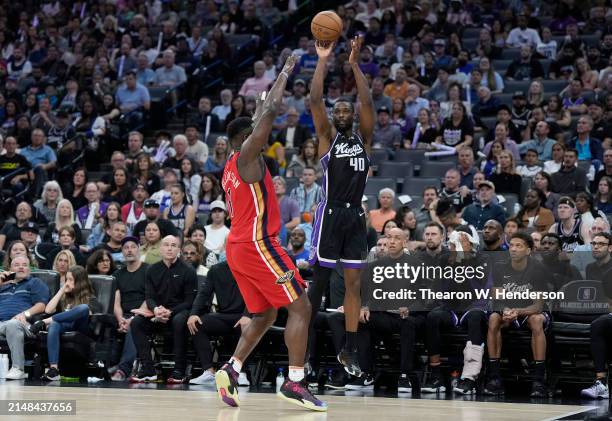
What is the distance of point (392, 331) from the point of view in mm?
10352

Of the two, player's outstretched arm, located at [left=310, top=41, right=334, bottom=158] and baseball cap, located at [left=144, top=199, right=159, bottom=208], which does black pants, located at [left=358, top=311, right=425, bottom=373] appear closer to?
player's outstretched arm, located at [left=310, top=41, right=334, bottom=158]

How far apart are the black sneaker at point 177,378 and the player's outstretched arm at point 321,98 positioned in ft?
10.2

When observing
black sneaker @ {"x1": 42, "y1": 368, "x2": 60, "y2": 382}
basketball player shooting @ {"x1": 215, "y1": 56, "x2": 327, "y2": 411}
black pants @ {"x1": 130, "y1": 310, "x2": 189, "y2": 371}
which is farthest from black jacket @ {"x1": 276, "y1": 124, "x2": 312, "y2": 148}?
basketball player shooting @ {"x1": 215, "y1": 56, "x2": 327, "y2": 411}

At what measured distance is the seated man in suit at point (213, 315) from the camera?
1070 centimetres

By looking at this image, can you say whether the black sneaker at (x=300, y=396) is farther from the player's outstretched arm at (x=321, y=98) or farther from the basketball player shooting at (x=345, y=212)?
the player's outstretched arm at (x=321, y=98)

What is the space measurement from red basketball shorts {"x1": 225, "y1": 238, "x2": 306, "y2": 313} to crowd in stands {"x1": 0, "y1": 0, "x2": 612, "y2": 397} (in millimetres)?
1574

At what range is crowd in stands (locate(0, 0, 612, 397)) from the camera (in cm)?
1120

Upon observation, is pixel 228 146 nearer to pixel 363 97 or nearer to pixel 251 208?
pixel 363 97

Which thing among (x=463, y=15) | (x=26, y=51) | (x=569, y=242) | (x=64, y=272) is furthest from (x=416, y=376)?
(x=26, y=51)

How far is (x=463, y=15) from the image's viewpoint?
18.2m

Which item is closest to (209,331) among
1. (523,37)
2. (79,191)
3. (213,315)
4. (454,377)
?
(213,315)

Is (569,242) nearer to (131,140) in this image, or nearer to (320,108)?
(320,108)

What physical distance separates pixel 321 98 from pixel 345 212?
36.5 inches

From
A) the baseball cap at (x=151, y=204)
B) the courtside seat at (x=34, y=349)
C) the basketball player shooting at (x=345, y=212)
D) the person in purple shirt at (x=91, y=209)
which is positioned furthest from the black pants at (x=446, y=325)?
the person in purple shirt at (x=91, y=209)
